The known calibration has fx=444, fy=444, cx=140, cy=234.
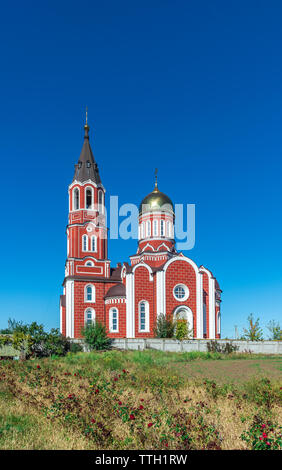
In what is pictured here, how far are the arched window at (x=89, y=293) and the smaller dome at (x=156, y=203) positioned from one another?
319 inches

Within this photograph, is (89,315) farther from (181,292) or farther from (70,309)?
(181,292)

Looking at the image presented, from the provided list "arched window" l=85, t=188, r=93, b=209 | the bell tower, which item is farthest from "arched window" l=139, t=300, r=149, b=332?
"arched window" l=85, t=188, r=93, b=209

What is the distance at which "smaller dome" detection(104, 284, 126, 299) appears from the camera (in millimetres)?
33281

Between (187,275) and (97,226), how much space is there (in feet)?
27.9

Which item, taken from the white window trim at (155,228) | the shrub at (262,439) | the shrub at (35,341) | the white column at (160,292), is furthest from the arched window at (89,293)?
the shrub at (262,439)

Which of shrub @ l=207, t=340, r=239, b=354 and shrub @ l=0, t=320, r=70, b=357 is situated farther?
shrub @ l=207, t=340, r=239, b=354

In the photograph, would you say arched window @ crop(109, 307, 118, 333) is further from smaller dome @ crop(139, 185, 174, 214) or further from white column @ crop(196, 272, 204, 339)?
smaller dome @ crop(139, 185, 174, 214)

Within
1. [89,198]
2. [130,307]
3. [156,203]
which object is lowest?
[130,307]

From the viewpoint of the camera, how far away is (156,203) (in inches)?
1479

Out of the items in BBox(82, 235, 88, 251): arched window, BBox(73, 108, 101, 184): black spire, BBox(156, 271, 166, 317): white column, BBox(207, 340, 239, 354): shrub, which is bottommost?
BBox(207, 340, 239, 354): shrub

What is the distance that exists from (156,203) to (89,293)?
9460mm

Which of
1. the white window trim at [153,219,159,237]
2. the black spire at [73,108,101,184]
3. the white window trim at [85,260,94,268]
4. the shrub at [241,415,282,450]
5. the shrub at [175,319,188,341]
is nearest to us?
the shrub at [241,415,282,450]

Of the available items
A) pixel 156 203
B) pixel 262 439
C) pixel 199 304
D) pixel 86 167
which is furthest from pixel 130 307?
pixel 262 439
